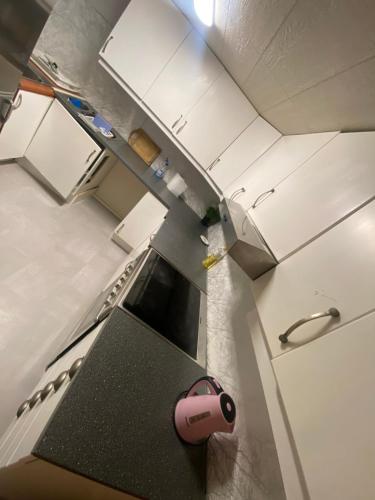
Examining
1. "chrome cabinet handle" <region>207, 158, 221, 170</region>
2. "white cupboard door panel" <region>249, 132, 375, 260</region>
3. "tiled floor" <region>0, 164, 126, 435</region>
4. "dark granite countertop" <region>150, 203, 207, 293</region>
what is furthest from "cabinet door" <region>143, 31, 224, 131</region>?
"tiled floor" <region>0, 164, 126, 435</region>

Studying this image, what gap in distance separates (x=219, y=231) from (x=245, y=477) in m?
1.73

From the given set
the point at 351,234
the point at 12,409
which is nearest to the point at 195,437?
the point at 351,234

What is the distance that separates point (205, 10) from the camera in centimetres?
137

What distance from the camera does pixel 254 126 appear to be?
1.88 m

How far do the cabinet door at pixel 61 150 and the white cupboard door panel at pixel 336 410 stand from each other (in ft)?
7.41

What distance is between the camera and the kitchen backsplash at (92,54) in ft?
5.82

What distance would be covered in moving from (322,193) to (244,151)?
1425 mm

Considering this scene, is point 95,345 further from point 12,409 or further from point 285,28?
point 285,28

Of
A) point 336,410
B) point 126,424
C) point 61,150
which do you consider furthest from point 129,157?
point 336,410

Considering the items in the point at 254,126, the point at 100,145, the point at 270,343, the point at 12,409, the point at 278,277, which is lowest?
the point at 12,409

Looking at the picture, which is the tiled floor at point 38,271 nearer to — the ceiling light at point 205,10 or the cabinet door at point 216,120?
the cabinet door at point 216,120

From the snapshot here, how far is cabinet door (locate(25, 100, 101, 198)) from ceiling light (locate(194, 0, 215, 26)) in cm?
124

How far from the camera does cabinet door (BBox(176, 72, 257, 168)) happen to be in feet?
5.81

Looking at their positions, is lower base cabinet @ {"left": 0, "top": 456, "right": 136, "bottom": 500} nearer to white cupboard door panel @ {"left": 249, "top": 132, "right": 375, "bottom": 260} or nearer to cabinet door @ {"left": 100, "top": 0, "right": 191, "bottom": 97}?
white cupboard door panel @ {"left": 249, "top": 132, "right": 375, "bottom": 260}
